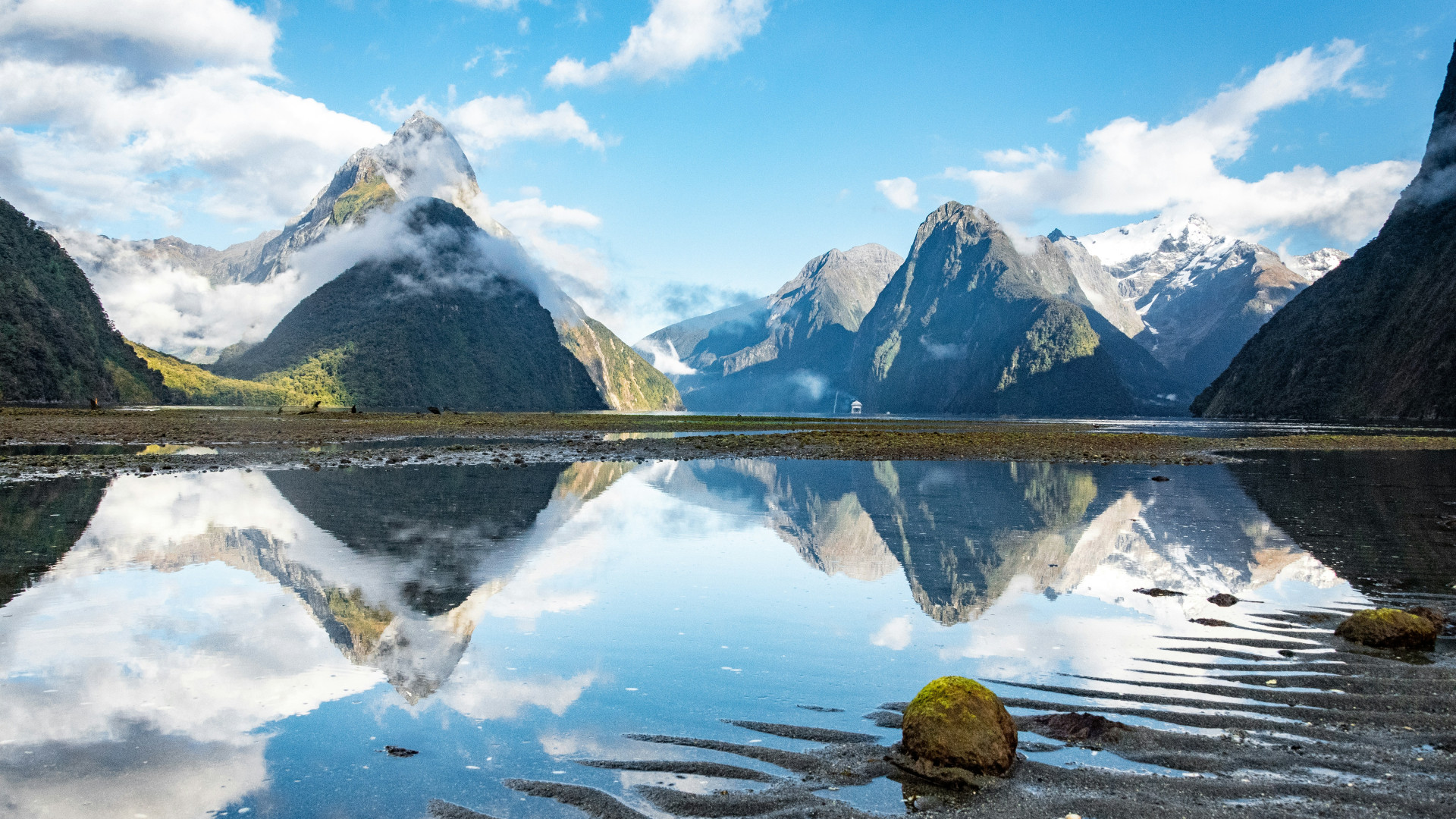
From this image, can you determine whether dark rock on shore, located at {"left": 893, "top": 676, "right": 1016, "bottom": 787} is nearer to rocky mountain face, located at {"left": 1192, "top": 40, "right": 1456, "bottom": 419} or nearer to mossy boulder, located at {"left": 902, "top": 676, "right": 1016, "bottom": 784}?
mossy boulder, located at {"left": 902, "top": 676, "right": 1016, "bottom": 784}

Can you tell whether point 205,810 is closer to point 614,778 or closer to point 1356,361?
point 614,778

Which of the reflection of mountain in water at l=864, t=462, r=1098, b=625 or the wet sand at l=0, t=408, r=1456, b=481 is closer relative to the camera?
the reflection of mountain in water at l=864, t=462, r=1098, b=625

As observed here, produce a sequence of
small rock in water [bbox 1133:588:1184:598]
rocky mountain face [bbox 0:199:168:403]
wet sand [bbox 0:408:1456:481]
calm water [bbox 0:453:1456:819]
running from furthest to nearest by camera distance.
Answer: rocky mountain face [bbox 0:199:168:403]
wet sand [bbox 0:408:1456:481]
small rock in water [bbox 1133:588:1184:598]
calm water [bbox 0:453:1456:819]

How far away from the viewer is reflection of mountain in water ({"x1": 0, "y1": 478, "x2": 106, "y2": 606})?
50.1ft

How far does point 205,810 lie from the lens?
6516mm

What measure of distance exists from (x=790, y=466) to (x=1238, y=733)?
3706 centimetres

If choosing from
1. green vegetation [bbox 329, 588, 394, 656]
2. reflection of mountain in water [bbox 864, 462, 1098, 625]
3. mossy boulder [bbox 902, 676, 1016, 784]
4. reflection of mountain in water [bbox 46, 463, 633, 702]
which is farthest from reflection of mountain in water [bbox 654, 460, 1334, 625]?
green vegetation [bbox 329, 588, 394, 656]

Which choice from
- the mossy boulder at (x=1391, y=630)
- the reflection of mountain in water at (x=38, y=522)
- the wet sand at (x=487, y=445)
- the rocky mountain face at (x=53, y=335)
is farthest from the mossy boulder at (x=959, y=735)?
the rocky mountain face at (x=53, y=335)

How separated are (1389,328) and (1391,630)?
610 feet

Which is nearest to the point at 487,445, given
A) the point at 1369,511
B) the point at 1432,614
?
the point at 1369,511

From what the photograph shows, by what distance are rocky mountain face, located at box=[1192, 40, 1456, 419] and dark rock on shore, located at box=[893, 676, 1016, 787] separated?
515 ft

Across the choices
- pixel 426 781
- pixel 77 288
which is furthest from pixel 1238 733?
pixel 77 288

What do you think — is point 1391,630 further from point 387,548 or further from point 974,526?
point 387,548

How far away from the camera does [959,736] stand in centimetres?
734
